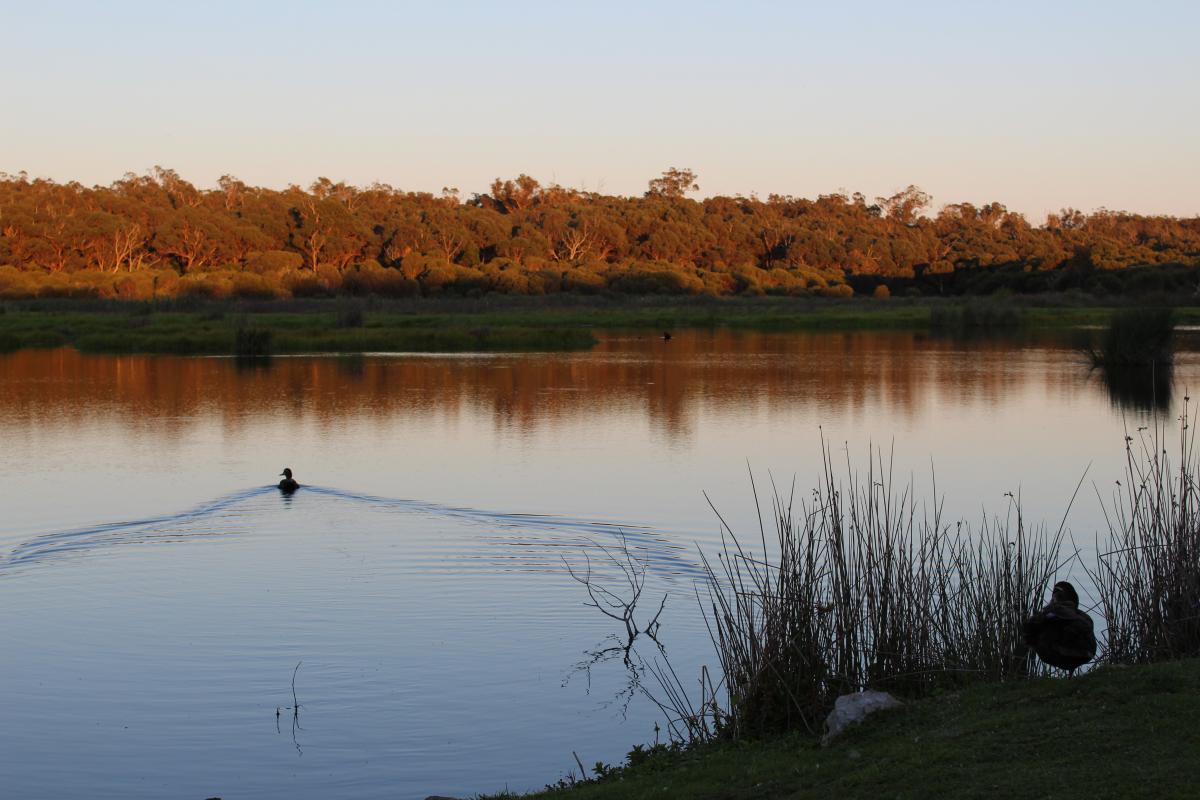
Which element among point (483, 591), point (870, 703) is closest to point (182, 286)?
point (483, 591)

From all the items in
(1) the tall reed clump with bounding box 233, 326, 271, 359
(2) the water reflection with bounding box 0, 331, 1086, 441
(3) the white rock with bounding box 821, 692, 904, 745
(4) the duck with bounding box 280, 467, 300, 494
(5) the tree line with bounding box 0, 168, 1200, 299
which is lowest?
(4) the duck with bounding box 280, 467, 300, 494

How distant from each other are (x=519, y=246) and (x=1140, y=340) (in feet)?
235

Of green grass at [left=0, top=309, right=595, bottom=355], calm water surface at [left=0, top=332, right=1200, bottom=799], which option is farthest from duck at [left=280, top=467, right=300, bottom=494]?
green grass at [left=0, top=309, right=595, bottom=355]

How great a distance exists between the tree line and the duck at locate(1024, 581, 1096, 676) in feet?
209

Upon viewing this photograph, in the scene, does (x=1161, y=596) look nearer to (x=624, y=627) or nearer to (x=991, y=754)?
(x=991, y=754)

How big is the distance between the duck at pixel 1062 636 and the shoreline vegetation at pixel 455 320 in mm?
30002

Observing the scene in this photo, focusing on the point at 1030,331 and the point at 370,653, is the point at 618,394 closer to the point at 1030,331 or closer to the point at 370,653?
the point at 370,653

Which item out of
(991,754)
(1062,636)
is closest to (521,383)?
(1062,636)

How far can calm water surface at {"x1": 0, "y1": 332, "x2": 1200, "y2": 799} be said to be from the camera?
24.5ft

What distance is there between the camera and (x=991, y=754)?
5207 mm

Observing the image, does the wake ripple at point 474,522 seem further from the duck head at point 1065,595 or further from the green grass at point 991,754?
the green grass at point 991,754

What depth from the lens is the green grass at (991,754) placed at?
15.9ft

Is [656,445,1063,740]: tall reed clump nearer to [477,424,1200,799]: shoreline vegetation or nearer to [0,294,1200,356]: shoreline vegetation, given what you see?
[477,424,1200,799]: shoreline vegetation

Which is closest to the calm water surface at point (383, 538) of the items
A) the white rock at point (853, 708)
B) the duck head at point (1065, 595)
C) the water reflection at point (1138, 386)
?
the water reflection at point (1138, 386)
